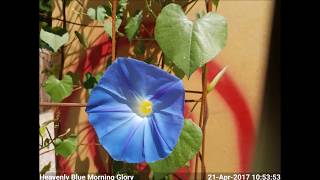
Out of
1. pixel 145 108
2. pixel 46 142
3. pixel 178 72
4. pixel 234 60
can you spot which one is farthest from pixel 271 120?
pixel 46 142

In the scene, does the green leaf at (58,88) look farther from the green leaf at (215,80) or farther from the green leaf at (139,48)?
the green leaf at (215,80)

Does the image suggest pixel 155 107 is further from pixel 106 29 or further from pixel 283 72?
pixel 283 72

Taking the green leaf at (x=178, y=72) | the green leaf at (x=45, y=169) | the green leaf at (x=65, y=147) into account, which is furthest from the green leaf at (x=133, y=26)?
the green leaf at (x=45, y=169)

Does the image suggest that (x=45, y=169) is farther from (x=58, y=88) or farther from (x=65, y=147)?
(x=58, y=88)

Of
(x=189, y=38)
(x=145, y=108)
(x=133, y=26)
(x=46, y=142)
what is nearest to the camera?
(x=189, y=38)
